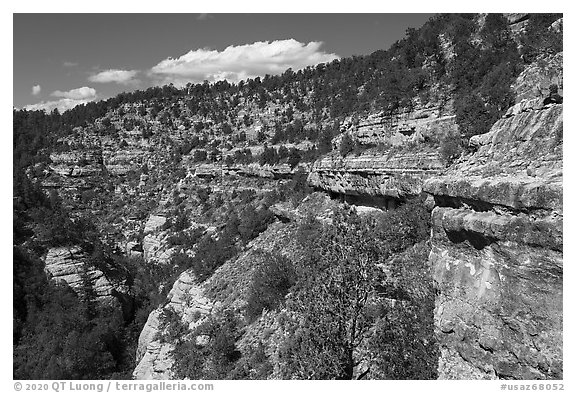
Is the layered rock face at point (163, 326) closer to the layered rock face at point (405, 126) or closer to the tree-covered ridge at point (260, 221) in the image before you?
the tree-covered ridge at point (260, 221)

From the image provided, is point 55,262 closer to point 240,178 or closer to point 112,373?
point 112,373

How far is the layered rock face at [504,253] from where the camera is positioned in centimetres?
516

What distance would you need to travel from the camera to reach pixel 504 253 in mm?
5539

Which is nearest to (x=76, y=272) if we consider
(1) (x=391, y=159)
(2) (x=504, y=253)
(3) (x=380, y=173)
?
(3) (x=380, y=173)

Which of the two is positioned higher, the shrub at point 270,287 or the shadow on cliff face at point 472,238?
the shadow on cliff face at point 472,238

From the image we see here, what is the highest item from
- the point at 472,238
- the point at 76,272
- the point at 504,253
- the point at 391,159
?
the point at 391,159

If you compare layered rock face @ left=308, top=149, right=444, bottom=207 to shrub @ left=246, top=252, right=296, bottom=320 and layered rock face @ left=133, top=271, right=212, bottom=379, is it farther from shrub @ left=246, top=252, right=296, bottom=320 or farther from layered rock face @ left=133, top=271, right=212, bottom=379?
layered rock face @ left=133, top=271, right=212, bottom=379

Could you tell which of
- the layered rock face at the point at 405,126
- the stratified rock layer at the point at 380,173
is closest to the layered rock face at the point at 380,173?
the stratified rock layer at the point at 380,173

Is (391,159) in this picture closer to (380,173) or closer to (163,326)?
(380,173)

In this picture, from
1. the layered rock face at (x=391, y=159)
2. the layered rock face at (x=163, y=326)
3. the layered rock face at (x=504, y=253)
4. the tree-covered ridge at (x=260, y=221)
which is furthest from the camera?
the layered rock face at (x=163, y=326)

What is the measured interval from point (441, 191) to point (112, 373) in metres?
26.2

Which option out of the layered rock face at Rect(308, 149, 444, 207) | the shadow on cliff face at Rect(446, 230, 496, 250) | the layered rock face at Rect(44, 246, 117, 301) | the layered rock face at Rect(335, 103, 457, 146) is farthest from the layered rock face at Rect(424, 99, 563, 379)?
the layered rock face at Rect(44, 246, 117, 301)

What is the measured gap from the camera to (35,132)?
61.9 meters
